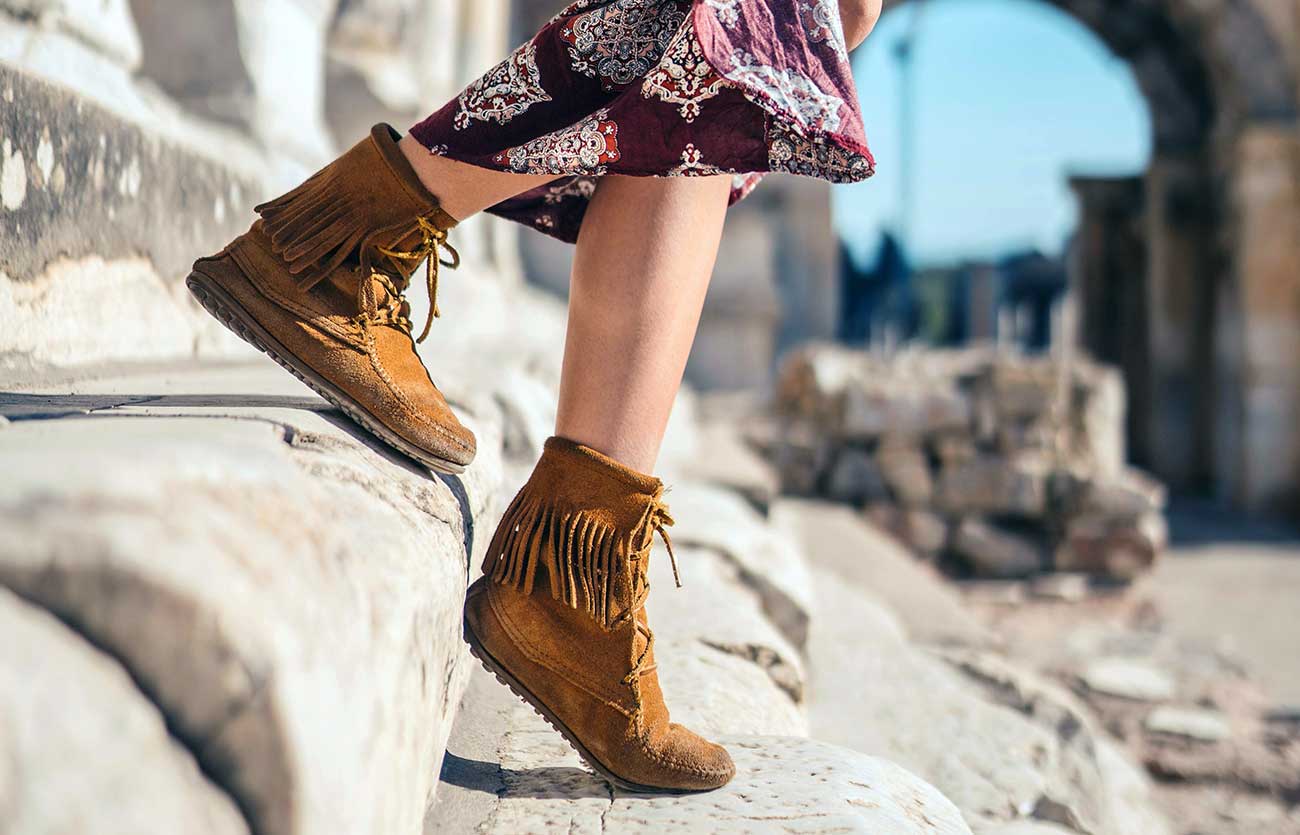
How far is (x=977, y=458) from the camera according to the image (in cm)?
494

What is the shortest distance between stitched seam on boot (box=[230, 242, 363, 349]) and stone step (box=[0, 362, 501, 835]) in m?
0.17

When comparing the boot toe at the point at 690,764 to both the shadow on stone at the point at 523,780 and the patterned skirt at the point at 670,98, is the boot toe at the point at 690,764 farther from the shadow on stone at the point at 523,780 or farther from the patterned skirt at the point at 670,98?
the patterned skirt at the point at 670,98

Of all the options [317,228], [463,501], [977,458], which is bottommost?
[977,458]

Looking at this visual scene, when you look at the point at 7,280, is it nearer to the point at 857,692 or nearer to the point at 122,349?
the point at 122,349

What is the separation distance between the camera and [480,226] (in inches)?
150

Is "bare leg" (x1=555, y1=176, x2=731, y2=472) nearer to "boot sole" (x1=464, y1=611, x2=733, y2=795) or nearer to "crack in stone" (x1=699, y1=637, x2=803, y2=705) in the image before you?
"boot sole" (x1=464, y1=611, x2=733, y2=795)

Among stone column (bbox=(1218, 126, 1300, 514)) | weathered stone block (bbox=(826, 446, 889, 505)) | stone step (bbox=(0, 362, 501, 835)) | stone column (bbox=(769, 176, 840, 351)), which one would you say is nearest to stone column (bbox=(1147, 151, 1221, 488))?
stone column (bbox=(1218, 126, 1300, 514))

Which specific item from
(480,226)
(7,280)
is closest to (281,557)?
(7,280)

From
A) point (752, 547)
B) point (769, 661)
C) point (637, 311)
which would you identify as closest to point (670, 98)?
point (637, 311)

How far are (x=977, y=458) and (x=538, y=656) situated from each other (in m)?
4.35

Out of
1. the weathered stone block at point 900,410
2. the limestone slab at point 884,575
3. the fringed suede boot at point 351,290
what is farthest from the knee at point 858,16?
the weathered stone block at point 900,410

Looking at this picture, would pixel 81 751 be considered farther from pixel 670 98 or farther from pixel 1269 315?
pixel 1269 315

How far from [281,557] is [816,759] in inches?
21.2

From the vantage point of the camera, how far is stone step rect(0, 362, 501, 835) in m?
0.51
